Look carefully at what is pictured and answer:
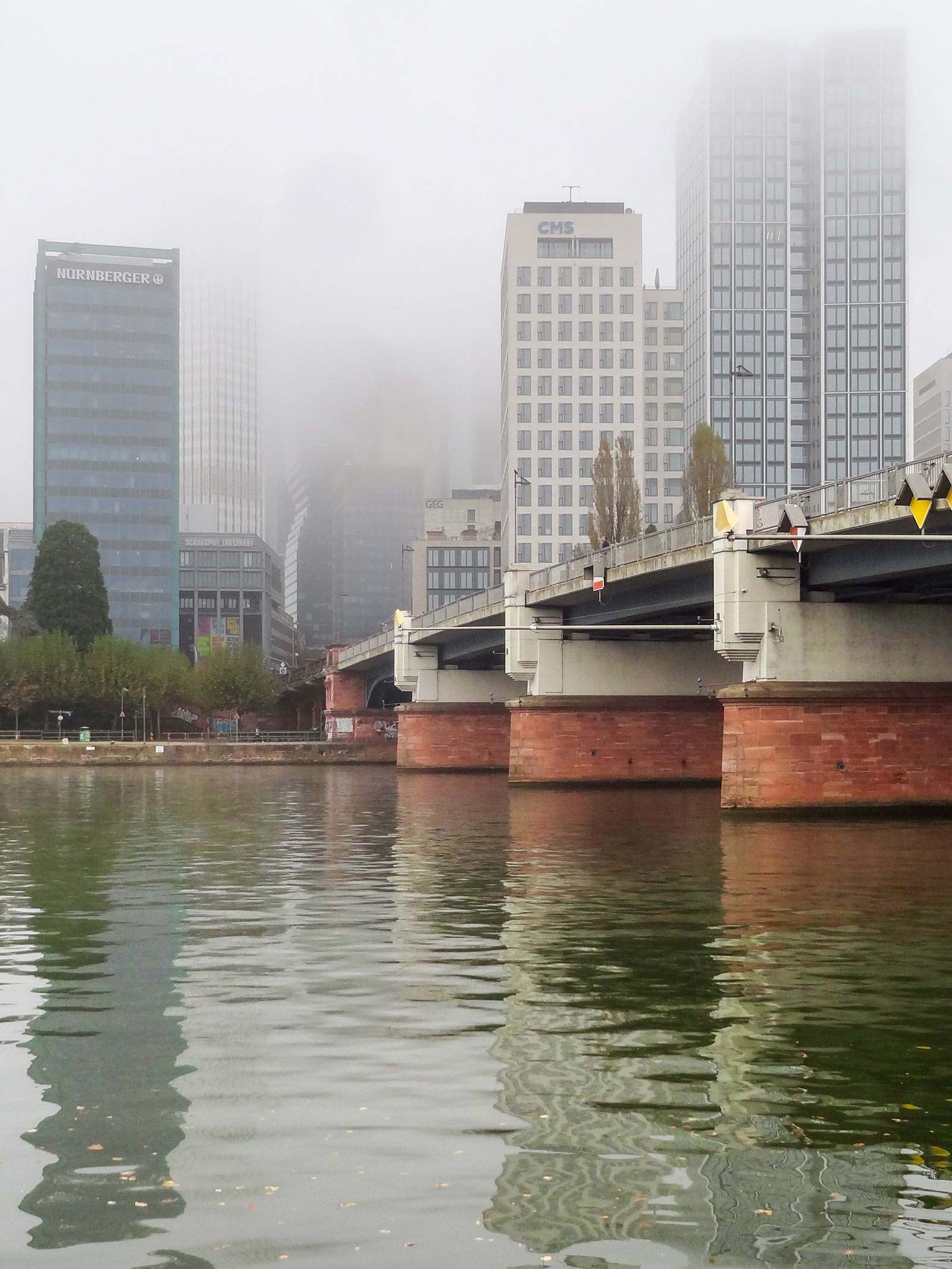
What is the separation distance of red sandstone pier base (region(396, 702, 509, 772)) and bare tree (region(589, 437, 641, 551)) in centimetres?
1541

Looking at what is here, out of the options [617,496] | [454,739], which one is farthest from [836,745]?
[617,496]

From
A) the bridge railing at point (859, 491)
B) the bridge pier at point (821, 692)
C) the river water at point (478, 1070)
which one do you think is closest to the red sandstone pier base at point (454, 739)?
the bridge pier at point (821, 692)

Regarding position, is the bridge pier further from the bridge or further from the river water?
the river water

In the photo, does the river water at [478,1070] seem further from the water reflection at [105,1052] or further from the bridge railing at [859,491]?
the bridge railing at [859,491]

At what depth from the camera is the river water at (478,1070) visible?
8.58 meters

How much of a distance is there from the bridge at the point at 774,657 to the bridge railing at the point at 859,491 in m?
0.06

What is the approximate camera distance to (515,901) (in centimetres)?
2445

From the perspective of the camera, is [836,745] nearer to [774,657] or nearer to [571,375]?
[774,657]

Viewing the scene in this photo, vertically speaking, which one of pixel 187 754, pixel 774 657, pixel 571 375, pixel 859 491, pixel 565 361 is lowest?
pixel 187 754

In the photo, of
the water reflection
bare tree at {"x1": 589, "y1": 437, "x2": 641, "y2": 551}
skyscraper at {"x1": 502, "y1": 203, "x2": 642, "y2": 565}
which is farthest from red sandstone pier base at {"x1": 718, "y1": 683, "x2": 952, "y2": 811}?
skyscraper at {"x1": 502, "y1": 203, "x2": 642, "y2": 565}

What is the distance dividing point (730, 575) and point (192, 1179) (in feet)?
120

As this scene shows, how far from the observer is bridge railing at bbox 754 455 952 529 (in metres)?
35.0

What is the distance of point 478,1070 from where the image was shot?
12359mm

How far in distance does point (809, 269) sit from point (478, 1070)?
175 meters
